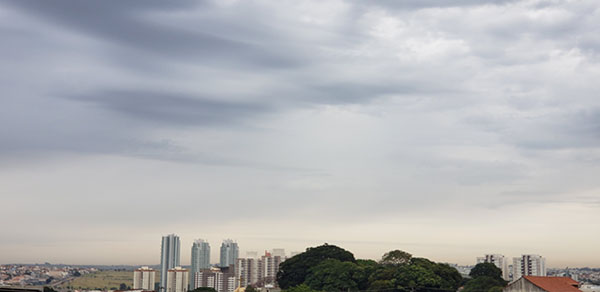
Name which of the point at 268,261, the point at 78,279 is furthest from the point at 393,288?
the point at 78,279

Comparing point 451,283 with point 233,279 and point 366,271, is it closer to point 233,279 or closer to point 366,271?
point 366,271

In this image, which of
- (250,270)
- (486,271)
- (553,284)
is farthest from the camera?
(250,270)

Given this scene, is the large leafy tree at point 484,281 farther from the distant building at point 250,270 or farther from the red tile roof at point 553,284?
the distant building at point 250,270

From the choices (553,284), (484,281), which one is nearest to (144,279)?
(484,281)

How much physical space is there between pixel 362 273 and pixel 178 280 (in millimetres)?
133454

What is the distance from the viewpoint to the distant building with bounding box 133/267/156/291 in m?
188

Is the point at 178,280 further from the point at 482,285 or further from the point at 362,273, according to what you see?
the point at 482,285

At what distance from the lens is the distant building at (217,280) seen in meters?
186

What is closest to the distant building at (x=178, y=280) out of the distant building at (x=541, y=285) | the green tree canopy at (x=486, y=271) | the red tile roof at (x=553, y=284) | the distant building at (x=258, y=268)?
the distant building at (x=258, y=268)

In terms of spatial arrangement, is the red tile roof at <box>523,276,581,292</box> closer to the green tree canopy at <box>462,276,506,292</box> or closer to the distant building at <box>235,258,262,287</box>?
the green tree canopy at <box>462,276,506,292</box>

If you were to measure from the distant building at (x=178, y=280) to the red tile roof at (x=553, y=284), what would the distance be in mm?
150430

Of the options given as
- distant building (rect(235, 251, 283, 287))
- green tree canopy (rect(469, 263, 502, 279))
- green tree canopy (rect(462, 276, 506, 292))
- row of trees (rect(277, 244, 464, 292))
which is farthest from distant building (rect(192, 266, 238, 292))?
green tree canopy (rect(462, 276, 506, 292))

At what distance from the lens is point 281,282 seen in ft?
256

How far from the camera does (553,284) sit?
51688 mm
